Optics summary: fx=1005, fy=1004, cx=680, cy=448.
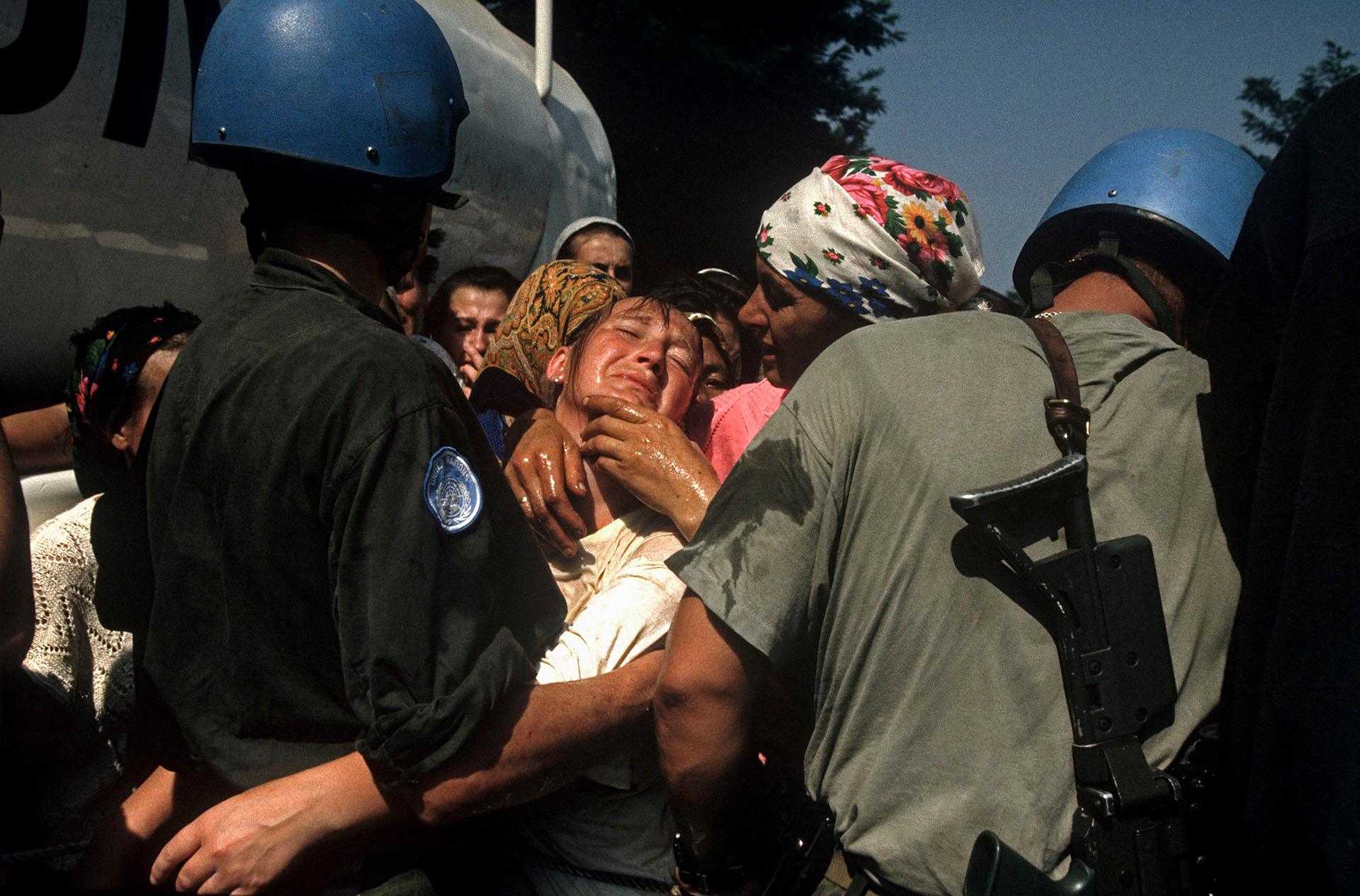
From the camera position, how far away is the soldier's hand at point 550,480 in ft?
7.22

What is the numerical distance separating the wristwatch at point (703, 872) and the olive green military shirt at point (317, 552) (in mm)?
575

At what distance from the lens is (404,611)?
4.63 feet

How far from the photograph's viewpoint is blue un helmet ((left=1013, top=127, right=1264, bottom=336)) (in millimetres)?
1987

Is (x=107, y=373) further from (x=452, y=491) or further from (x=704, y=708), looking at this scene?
(x=704, y=708)

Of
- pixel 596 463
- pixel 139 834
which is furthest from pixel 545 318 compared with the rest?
pixel 139 834

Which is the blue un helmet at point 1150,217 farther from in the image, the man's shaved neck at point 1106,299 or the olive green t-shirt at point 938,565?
the olive green t-shirt at point 938,565

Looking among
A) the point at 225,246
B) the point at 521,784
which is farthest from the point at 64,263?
the point at 521,784

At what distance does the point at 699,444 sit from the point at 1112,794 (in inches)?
68.2

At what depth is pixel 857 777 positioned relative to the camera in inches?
61.8

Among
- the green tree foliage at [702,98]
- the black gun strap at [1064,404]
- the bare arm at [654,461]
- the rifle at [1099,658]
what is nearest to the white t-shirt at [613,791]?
the bare arm at [654,461]

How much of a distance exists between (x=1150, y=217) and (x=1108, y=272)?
0.26 meters

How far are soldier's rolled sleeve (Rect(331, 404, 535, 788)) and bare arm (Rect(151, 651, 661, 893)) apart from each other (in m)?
0.06

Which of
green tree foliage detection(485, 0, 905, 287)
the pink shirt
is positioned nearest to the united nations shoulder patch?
the pink shirt

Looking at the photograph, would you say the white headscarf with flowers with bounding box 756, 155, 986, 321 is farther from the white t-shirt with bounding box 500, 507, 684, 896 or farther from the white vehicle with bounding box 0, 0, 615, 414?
the white vehicle with bounding box 0, 0, 615, 414
